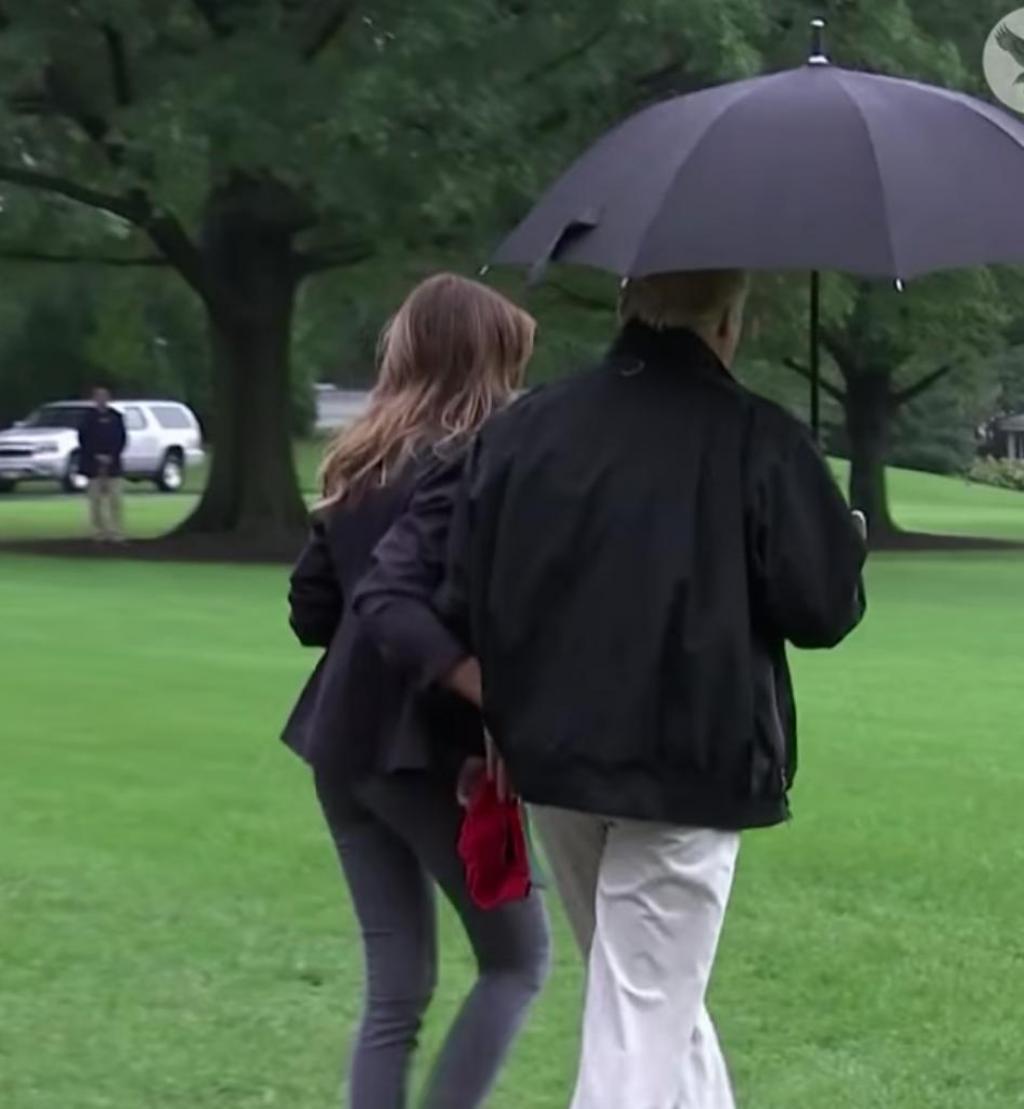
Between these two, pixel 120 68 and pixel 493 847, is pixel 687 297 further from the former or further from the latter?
pixel 120 68

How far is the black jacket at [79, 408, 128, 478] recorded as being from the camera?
1259 inches

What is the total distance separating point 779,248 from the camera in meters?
4.32

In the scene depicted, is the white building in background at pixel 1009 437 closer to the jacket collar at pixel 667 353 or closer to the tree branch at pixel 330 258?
the tree branch at pixel 330 258

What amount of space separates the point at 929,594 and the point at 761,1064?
19.7 meters

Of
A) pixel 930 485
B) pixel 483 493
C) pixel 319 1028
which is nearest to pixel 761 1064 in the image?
pixel 319 1028

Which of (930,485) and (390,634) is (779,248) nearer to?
(390,634)

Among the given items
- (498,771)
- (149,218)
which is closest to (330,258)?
(149,218)

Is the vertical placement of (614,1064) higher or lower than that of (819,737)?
higher

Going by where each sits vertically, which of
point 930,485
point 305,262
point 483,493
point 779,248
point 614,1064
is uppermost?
point 779,248

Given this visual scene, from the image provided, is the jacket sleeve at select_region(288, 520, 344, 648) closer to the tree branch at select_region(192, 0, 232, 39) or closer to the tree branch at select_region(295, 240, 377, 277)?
the tree branch at select_region(192, 0, 232, 39)

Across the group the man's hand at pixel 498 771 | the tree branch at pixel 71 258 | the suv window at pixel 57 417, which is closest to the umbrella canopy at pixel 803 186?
the man's hand at pixel 498 771

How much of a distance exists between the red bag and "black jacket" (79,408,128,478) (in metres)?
27.7

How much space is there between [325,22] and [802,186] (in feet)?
79.6

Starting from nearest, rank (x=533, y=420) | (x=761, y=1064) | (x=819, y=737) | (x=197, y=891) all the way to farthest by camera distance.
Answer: (x=533, y=420)
(x=761, y=1064)
(x=197, y=891)
(x=819, y=737)
